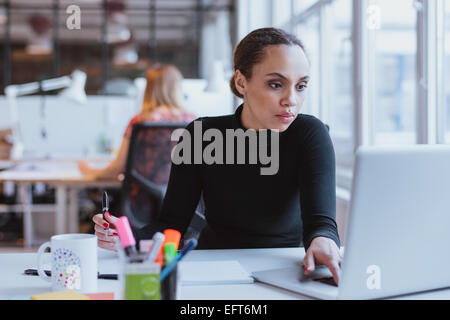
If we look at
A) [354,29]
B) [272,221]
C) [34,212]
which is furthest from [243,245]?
[34,212]

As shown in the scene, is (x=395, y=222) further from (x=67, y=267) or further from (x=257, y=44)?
(x=257, y=44)

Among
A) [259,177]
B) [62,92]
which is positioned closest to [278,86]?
[259,177]

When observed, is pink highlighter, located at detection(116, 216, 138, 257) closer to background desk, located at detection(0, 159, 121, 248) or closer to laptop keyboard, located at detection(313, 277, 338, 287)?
laptop keyboard, located at detection(313, 277, 338, 287)

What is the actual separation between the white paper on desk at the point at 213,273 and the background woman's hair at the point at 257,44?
0.56 m

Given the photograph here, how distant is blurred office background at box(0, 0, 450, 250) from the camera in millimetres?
2139

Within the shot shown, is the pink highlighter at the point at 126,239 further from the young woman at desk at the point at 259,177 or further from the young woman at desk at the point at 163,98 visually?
the young woman at desk at the point at 163,98

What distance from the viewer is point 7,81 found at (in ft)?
26.8

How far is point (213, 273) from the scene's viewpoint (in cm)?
Result: 114

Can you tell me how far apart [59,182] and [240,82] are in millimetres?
2456

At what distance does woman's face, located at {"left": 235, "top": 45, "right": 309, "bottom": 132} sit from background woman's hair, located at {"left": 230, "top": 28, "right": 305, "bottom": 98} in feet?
0.05

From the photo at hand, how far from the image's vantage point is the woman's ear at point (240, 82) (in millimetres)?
1578

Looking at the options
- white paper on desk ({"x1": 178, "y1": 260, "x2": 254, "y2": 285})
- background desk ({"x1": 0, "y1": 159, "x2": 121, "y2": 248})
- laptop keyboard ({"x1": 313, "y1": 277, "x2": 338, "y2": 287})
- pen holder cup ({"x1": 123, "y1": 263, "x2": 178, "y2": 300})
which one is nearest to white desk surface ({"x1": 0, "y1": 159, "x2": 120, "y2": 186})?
background desk ({"x1": 0, "y1": 159, "x2": 121, "y2": 248})

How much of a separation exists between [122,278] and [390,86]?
4160mm
